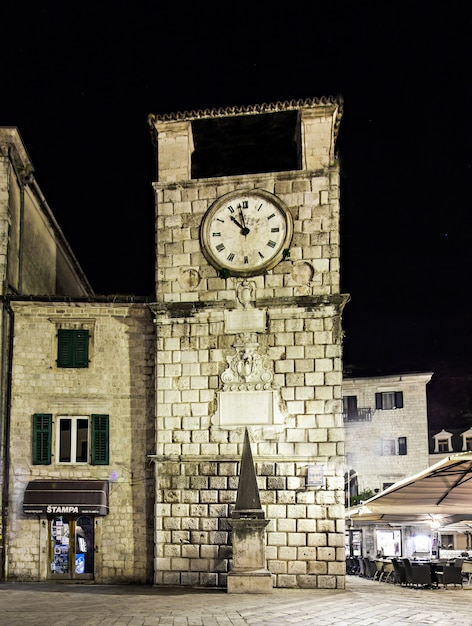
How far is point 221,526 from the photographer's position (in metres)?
16.5

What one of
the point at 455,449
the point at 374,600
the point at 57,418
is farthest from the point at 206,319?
the point at 455,449

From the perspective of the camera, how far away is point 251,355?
16859mm

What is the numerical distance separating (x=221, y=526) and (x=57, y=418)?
4977 mm

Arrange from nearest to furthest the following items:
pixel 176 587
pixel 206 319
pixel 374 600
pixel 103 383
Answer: pixel 374 600 < pixel 176 587 < pixel 206 319 < pixel 103 383

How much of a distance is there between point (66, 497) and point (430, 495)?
8558 millimetres

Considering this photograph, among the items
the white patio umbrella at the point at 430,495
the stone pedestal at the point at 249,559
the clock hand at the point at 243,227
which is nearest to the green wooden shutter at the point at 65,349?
the clock hand at the point at 243,227

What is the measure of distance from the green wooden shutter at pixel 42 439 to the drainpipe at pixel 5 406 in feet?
2.24

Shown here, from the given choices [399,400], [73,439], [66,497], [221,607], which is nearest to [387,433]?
[399,400]

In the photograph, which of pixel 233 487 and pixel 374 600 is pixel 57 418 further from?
pixel 374 600

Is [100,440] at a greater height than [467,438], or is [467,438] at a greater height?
[467,438]

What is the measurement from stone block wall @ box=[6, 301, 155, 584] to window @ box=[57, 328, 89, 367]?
6.9 inches

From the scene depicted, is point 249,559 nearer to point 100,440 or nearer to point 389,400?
point 100,440

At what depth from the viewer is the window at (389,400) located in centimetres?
4072

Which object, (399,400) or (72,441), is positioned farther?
(399,400)
